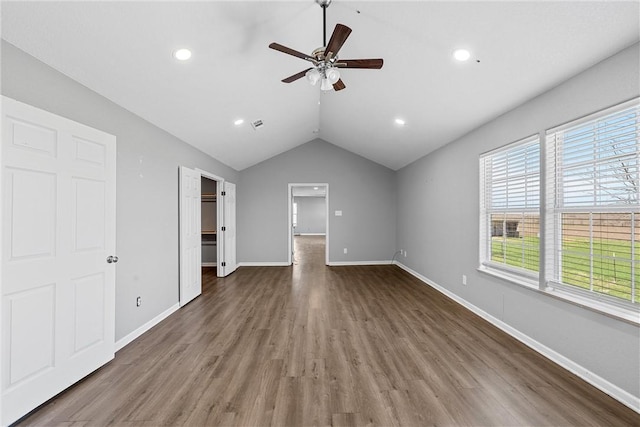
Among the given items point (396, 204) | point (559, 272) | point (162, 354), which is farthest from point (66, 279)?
point (396, 204)

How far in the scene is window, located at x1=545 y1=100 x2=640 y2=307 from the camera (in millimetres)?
1976

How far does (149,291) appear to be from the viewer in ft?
10.7

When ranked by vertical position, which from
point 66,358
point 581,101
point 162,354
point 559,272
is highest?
point 581,101

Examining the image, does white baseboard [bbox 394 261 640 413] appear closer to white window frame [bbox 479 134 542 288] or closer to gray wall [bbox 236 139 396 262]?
white window frame [bbox 479 134 542 288]

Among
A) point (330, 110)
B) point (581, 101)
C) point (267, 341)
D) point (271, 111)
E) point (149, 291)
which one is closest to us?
point (581, 101)

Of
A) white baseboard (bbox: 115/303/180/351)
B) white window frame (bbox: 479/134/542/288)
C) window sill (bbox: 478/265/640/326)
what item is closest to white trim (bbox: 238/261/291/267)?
white baseboard (bbox: 115/303/180/351)

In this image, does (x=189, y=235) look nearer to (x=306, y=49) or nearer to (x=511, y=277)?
(x=306, y=49)

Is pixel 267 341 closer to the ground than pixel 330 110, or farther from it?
closer to the ground

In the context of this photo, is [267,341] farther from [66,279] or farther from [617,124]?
[617,124]

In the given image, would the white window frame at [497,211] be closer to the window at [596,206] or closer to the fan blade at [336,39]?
the window at [596,206]

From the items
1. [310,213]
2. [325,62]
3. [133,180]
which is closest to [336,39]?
[325,62]

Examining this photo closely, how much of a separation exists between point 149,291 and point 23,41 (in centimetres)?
248

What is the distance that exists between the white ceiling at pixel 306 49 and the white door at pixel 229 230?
79.5 inches

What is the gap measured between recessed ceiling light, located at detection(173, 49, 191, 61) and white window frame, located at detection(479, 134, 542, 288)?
10.9ft
